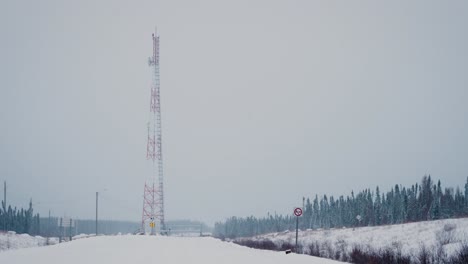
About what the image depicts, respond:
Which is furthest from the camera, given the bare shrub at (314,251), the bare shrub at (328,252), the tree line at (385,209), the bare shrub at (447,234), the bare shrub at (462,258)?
the tree line at (385,209)

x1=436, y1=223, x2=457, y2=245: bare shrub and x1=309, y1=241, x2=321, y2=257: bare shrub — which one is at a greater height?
x1=436, y1=223, x2=457, y2=245: bare shrub

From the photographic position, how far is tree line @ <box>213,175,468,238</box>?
89.4m

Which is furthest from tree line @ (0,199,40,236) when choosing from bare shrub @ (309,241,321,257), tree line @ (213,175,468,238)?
bare shrub @ (309,241,321,257)

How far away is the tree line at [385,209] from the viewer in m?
89.4

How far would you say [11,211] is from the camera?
10556 centimetres

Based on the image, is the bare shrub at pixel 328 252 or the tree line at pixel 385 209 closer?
the bare shrub at pixel 328 252

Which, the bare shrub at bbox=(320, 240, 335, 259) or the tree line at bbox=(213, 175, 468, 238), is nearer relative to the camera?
the bare shrub at bbox=(320, 240, 335, 259)

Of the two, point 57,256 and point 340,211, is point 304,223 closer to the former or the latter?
point 340,211

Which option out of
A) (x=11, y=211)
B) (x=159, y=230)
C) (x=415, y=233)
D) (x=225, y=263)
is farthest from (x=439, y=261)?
(x=11, y=211)

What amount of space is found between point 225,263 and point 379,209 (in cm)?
9166

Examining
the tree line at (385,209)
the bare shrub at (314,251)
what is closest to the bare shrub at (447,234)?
the bare shrub at (314,251)

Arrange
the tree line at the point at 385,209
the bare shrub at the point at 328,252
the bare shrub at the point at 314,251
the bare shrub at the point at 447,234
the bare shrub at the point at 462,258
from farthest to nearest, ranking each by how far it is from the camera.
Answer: the tree line at the point at 385,209 < the bare shrub at the point at 447,234 < the bare shrub at the point at 314,251 < the bare shrub at the point at 328,252 < the bare shrub at the point at 462,258

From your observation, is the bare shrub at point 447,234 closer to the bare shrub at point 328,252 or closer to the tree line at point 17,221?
the bare shrub at point 328,252

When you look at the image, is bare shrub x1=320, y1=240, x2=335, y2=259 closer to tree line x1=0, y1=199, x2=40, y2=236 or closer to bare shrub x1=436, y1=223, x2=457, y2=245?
bare shrub x1=436, y1=223, x2=457, y2=245
